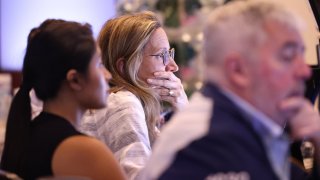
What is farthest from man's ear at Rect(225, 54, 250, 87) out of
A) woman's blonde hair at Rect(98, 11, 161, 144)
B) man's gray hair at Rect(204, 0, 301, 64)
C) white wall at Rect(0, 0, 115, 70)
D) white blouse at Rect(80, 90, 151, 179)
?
white wall at Rect(0, 0, 115, 70)

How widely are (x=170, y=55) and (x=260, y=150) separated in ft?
3.59

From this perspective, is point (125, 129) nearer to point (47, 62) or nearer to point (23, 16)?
point (47, 62)

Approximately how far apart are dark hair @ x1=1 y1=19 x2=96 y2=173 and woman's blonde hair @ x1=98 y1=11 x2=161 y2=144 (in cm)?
Result: 55

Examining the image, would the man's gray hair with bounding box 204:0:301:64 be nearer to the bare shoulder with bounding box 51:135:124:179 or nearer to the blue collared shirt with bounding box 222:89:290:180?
the blue collared shirt with bounding box 222:89:290:180

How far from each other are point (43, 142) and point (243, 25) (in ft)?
1.70

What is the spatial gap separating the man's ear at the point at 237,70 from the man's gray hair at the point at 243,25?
0.05 ft

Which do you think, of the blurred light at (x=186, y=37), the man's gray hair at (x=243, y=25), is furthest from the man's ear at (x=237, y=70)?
the blurred light at (x=186, y=37)

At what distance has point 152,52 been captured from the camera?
6.75 feet

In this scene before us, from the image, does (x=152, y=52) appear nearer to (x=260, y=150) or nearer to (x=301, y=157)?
(x=301, y=157)

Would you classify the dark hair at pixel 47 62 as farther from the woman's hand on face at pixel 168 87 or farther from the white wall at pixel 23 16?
the white wall at pixel 23 16

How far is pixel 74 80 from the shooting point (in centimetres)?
138

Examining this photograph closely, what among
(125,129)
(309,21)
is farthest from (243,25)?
(309,21)

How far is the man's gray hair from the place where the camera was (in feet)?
3.69

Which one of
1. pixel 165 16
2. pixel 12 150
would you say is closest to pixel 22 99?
pixel 12 150
